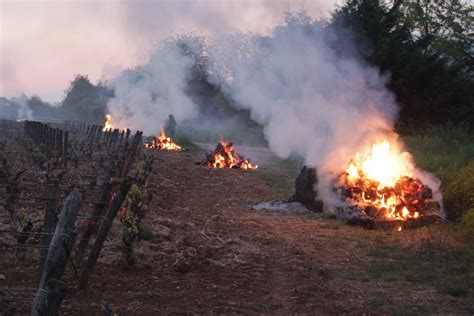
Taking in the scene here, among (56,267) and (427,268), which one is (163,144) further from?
(56,267)

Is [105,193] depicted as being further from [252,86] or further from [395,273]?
[252,86]

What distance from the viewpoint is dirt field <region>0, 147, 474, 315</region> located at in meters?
6.77

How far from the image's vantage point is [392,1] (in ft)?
92.7

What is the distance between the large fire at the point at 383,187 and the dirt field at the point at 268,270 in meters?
0.90

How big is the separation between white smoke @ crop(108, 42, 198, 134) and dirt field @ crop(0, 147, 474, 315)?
38.3 m

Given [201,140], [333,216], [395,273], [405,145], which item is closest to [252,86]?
[405,145]

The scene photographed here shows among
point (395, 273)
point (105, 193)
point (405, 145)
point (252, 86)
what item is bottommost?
point (395, 273)

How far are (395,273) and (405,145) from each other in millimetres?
12028

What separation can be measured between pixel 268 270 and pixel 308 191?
647 cm

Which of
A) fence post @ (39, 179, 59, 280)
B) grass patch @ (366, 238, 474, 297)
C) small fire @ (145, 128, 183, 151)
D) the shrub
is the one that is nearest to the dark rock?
the shrub

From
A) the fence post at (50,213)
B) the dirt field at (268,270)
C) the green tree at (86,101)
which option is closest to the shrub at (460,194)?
the dirt field at (268,270)

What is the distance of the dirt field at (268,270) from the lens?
22.2 ft

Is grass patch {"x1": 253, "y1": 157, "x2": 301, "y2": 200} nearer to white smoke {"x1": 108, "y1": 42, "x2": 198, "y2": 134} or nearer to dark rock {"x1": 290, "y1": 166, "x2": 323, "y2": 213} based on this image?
dark rock {"x1": 290, "y1": 166, "x2": 323, "y2": 213}

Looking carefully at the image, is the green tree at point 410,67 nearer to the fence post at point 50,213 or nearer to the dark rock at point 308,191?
the dark rock at point 308,191
